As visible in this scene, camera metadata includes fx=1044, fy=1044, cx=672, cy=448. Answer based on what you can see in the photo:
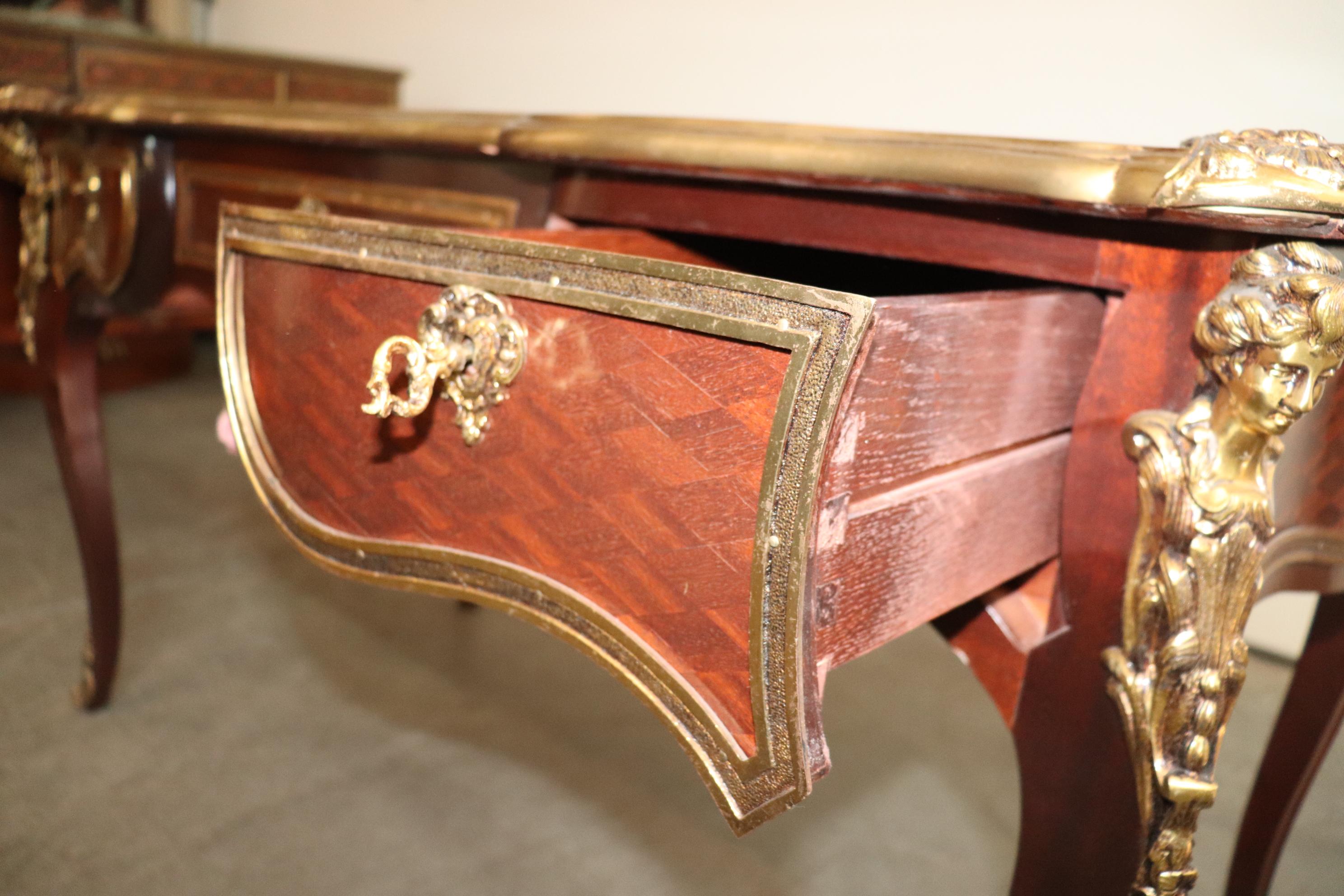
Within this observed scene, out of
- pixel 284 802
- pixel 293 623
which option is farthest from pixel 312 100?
pixel 284 802

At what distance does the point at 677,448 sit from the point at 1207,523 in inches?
9.3

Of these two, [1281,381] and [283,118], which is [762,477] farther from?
[283,118]

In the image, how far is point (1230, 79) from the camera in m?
1.17

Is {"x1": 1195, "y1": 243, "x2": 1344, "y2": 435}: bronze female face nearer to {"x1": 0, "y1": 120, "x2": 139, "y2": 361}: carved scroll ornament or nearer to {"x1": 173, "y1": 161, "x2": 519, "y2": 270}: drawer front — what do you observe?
{"x1": 173, "y1": 161, "x2": 519, "y2": 270}: drawer front

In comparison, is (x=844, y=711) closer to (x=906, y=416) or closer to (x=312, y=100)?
(x=906, y=416)

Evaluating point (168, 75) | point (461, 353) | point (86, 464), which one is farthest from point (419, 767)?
point (168, 75)

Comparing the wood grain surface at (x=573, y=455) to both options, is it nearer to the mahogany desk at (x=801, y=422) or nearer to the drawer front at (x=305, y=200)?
the mahogany desk at (x=801, y=422)

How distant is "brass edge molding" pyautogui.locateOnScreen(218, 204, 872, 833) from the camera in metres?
0.37

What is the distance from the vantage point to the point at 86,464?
108 cm

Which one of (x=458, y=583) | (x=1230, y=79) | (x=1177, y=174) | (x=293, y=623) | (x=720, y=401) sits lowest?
(x=293, y=623)

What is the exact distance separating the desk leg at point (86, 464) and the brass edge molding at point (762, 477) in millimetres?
558

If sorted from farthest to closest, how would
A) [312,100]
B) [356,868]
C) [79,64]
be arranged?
[312,100]
[79,64]
[356,868]

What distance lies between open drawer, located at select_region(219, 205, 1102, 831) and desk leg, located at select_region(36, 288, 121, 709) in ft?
1.81

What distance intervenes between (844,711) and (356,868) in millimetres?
619
